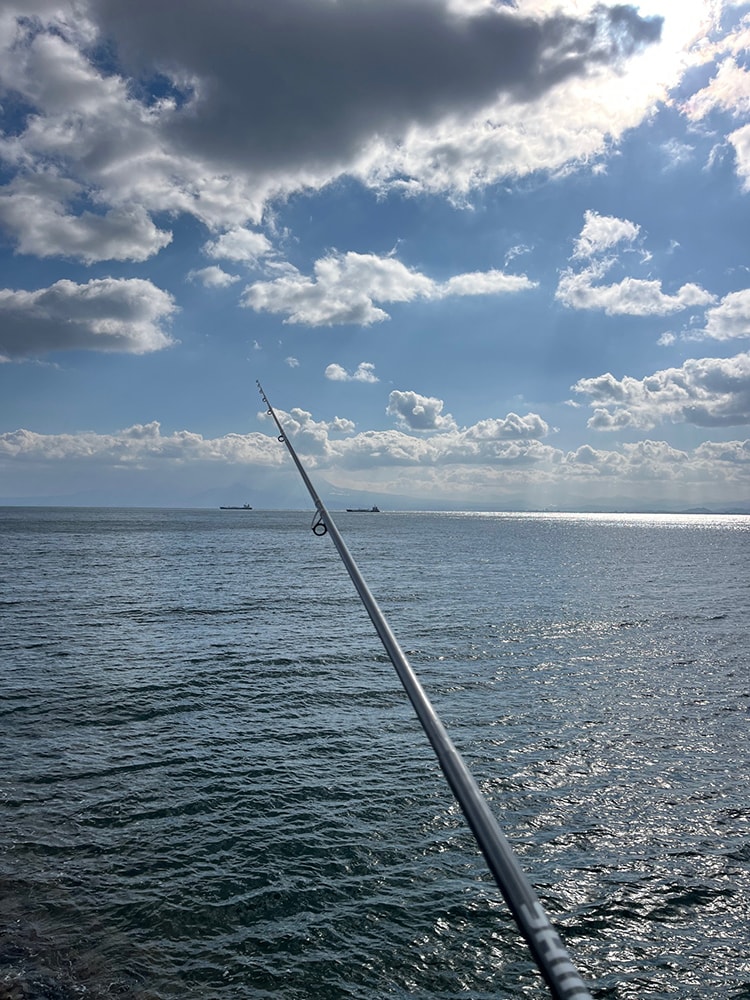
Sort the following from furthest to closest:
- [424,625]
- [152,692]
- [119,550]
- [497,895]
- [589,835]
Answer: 1. [119,550]
2. [424,625]
3. [152,692]
4. [589,835]
5. [497,895]

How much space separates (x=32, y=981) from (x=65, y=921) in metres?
1.33

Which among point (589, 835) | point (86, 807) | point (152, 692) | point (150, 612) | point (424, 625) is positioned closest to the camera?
point (589, 835)

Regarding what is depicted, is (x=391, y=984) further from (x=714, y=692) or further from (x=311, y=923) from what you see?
(x=714, y=692)

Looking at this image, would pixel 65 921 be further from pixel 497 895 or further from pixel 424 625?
pixel 424 625

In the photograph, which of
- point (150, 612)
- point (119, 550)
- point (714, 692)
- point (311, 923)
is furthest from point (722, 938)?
point (119, 550)

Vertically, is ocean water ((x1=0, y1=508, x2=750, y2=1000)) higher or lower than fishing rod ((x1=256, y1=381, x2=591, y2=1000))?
lower

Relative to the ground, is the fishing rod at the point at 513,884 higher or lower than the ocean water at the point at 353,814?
higher

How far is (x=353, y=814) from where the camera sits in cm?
1223

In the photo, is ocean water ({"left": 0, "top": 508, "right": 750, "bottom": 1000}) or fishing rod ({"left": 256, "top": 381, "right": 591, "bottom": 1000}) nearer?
fishing rod ({"left": 256, "top": 381, "right": 591, "bottom": 1000})

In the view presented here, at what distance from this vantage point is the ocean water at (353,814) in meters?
8.42

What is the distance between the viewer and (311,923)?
9.13 m

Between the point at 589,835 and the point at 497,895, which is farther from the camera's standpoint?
the point at 589,835

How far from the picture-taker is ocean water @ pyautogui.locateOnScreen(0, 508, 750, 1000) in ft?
27.6

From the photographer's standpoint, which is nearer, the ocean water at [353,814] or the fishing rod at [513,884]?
the fishing rod at [513,884]
